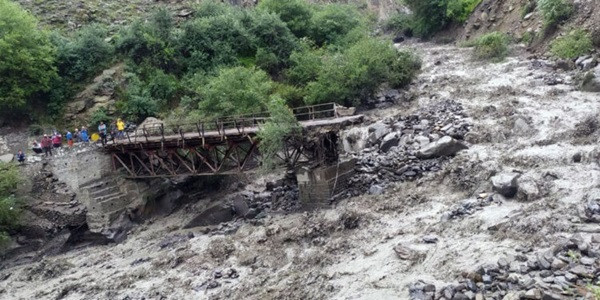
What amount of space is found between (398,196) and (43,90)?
25.2 metres

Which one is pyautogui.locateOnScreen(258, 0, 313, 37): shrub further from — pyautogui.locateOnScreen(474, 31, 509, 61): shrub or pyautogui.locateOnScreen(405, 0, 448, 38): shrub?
pyautogui.locateOnScreen(474, 31, 509, 61): shrub

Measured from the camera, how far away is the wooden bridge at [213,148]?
72.2 ft

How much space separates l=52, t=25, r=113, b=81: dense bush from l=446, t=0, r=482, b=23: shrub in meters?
33.5

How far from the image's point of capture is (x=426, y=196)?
19.2m

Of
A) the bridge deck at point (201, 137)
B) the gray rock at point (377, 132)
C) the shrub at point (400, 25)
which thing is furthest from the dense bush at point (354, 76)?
the shrub at point (400, 25)

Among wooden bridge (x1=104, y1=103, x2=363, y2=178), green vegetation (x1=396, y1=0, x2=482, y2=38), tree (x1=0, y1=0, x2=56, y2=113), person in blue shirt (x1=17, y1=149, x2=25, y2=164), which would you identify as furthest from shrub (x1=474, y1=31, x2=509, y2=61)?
person in blue shirt (x1=17, y1=149, x2=25, y2=164)

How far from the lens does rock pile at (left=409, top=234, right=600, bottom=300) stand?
10.3 metres

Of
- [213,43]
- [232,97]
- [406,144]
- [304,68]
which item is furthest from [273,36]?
[406,144]

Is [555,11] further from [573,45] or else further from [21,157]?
[21,157]

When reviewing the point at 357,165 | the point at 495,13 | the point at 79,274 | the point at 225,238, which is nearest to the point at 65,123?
the point at 79,274

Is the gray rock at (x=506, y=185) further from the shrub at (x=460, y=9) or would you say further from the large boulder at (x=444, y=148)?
the shrub at (x=460, y=9)

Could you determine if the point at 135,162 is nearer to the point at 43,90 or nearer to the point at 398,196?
the point at 43,90

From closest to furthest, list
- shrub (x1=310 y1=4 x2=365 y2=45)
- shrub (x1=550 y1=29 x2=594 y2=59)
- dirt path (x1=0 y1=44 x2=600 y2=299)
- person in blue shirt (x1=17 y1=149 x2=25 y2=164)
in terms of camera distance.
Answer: dirt path (x1=0 y1=44 x2=600 y2=299) → person in blue shirt (x1=17 y1=149 x2=25 y2=164) → shrub (x1=550 y1=29 x2=594 y2=59) → shrub (x1=310 y1=4 x2=365 y2=45)

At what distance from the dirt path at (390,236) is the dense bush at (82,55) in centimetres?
1501
